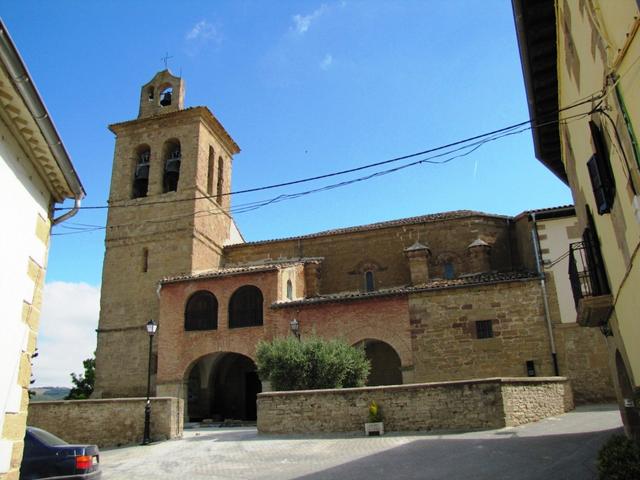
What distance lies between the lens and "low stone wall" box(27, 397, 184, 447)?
1543cm

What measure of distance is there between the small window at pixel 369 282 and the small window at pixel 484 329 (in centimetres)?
700

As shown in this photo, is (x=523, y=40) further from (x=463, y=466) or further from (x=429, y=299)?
(x=429, y=299)

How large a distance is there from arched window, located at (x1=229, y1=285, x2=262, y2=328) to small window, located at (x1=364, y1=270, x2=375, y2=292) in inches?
227

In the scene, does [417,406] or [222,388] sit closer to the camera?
[417,406]

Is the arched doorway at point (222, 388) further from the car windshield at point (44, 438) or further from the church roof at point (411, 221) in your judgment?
the car windshield at point (44, 438)

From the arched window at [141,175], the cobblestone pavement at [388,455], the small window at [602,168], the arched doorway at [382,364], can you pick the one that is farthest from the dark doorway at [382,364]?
the small window at [602,168]

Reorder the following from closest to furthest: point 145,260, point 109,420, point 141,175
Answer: point 109,420, point 145,260, point 141,175

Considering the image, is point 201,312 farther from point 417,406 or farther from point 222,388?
point 417,406

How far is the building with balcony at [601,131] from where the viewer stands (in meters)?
5.95

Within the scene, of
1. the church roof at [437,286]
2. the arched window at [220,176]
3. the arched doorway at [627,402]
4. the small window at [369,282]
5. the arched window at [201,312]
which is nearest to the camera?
the arched doorway at [627,402]

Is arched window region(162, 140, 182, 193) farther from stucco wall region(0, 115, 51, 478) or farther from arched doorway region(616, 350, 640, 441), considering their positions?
arched doorway region(616, 350, 640, 441)

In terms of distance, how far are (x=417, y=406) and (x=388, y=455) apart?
334 cm

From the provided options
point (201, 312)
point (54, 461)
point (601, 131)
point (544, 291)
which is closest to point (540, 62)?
point (601, 131)

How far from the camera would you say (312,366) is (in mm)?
16797
